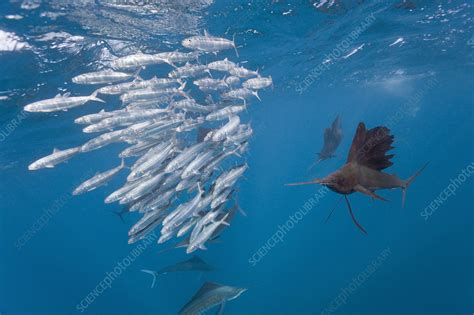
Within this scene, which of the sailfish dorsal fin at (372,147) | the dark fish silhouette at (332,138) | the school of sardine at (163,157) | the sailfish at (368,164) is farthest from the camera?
the dark fish silhouette at (332,138)

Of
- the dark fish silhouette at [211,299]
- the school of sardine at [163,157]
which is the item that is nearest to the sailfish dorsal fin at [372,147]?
the school of sardine at [163,157]

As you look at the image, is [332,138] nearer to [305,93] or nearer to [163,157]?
[163,157]

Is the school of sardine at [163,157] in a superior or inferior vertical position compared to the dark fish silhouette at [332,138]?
superior

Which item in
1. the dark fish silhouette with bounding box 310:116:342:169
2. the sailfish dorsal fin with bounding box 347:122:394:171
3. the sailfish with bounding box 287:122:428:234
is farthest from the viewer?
the dark fish silhouette with bounding box 310:116:342:169

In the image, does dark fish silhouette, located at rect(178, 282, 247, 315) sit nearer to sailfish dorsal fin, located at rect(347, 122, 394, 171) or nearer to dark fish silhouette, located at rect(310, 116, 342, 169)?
dark fish silhouette, located at rect(310, 116, 342, 169)

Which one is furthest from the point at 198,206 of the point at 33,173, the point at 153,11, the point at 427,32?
the point at 33,173

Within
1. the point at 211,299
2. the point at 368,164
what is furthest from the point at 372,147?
the point at 211,299

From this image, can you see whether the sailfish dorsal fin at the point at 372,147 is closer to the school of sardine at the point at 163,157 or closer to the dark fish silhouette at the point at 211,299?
the school of sardine at the point at 163,157

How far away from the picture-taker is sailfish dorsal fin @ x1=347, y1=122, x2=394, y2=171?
10.1 feet

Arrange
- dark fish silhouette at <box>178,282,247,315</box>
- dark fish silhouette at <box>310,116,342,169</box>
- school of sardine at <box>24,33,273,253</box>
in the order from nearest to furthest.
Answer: school of sardine at <box>24,33,273,253</box>
dark fish silhouette at <box>178,282,247,315</box>
dark fish silhouette at <box>310,116,342,169</box>

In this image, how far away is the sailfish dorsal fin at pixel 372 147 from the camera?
10.1 feet

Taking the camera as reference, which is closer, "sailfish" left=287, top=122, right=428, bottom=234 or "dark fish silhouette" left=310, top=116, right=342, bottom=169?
"sailfish" left=287, top=122, right=428, bottom=234

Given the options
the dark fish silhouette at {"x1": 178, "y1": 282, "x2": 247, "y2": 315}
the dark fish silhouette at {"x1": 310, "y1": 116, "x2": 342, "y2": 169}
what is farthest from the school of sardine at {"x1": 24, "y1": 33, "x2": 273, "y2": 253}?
the dark fish silhouette at {"x1": 310, "y1": 116, "x2": 342, "y2": 169}

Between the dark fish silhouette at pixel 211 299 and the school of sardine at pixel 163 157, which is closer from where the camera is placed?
the school of sardine at pixel 163 157
